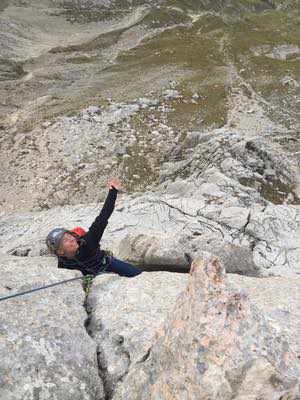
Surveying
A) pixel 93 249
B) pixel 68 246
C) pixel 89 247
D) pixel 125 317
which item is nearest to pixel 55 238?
pixel 68 246

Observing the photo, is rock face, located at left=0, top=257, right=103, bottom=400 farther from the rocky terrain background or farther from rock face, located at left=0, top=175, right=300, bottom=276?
rock face, located at left=0, top=175, right=300, bottom=276

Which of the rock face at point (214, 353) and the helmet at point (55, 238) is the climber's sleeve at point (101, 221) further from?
the rock face at point (214, 353)

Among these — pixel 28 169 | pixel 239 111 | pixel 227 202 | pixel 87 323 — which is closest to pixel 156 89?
→ pixel 239 111

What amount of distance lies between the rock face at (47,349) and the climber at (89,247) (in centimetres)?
95

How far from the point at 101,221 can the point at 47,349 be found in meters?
3.24

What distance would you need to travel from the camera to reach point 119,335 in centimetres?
891

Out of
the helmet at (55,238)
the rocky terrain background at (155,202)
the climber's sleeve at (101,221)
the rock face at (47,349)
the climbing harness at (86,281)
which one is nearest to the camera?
the rocky terrain background at (155,202)

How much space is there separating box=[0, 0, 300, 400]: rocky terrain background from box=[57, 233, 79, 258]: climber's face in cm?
52

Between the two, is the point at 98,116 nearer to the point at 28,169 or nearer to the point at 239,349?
the point at 28,169

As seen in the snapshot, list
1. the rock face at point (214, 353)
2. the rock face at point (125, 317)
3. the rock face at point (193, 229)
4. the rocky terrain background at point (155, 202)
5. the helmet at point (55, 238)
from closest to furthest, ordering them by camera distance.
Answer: the rock face at point (214, 353) < the rocky terrain background at point (155, 202) < the rock face at point (125, 317) < the helmet at point (55, 238) < the rock face at point (193, 229)

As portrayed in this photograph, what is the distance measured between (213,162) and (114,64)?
3751 cm

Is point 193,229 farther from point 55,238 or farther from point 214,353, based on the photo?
point 214,353

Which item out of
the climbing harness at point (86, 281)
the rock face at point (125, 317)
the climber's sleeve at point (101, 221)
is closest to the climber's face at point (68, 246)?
the climber's sleeve at point (101, 221)

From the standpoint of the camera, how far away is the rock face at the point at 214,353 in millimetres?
6195
